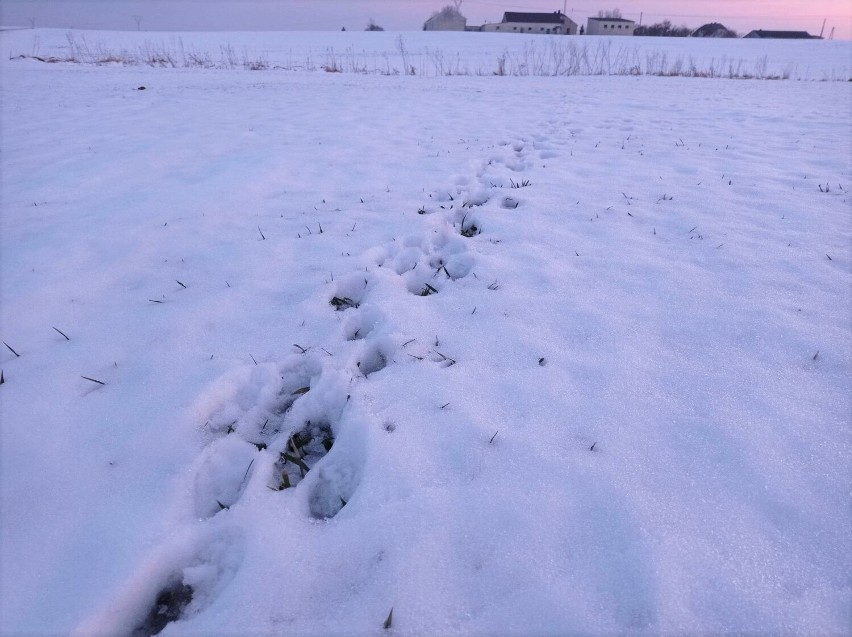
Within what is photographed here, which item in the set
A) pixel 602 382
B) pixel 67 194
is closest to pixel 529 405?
pixel 602 382

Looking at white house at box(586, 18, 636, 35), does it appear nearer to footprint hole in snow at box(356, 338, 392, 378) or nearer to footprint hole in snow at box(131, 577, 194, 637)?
footprint hole in snow at box(356, 338, 392, 378)

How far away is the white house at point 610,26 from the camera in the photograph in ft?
219

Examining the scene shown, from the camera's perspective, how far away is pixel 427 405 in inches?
63.9

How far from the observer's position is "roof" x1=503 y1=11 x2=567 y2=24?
6141cm

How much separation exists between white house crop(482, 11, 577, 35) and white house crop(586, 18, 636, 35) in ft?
22.4

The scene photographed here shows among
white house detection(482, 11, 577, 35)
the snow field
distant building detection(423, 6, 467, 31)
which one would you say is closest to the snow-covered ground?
the snow field

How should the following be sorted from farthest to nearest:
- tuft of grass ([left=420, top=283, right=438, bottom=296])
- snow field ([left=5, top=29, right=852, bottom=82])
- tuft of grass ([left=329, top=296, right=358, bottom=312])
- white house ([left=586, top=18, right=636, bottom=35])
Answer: white house ([left=586, top=18, right=636, bottom=35]) → snow field ([left=5, top=29, right=852, bottom=82]) → tuft of grass ([left=420, top=283, right=438, bottom=296]) → tuft of grass ([left=329, top=296, right=358, bottom=312])

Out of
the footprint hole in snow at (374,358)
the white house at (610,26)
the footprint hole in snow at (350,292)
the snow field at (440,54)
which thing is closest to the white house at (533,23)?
the white house at (610,26)

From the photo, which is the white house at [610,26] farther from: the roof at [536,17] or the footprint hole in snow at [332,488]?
the footprint hole in snow at [332,488]

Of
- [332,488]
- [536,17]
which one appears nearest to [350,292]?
[332,488]

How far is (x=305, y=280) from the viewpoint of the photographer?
2.43 metres

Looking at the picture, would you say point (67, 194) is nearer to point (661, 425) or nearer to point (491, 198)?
point (491, 198)

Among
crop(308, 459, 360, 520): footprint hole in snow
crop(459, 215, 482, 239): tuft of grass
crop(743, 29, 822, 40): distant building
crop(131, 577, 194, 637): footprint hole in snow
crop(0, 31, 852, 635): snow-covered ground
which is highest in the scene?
crop(743, 29, 822, 40): distant building

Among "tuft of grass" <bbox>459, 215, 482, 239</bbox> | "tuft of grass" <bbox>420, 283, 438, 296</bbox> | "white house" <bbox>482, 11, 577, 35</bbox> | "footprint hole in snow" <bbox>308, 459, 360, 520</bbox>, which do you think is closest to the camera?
"footprint hole in snow" <bbox>308, 459, 360, 520</bbox>
